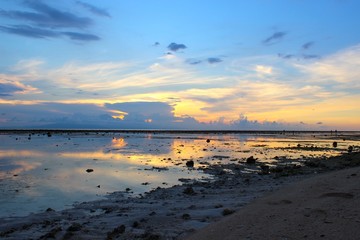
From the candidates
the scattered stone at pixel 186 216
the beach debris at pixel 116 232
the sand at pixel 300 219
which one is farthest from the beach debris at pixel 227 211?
the beach debris at pixel 116 232

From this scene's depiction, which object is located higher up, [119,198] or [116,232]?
[116,232]

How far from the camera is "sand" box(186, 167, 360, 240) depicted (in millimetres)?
6781

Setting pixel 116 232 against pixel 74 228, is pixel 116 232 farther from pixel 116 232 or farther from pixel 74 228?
pixel 74 228

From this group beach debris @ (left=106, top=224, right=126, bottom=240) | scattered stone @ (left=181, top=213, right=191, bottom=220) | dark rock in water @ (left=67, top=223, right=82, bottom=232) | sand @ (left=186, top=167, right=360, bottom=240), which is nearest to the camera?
sand @ (left=186, top=167, right=360, bottom=240)

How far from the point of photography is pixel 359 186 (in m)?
10.3

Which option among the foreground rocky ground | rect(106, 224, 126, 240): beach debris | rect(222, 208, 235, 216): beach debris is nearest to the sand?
rect(222, 208, 235, 216): beach debris

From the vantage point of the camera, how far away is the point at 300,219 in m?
7.68

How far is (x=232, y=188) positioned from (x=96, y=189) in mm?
6894

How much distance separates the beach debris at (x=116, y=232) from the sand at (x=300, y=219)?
230 cm

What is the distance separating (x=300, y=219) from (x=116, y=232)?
16.2 feet

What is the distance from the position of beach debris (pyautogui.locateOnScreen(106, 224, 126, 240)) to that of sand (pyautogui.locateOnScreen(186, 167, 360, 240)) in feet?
7.54

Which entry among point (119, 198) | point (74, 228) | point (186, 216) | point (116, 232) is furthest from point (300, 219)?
point (119, 198)

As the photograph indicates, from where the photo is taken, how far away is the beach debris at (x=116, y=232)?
8.93 meters

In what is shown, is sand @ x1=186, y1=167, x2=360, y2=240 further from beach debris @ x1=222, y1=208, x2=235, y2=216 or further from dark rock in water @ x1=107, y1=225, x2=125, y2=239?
dark rock in water @ x1=107, y1=225, x2=125, y2=239
